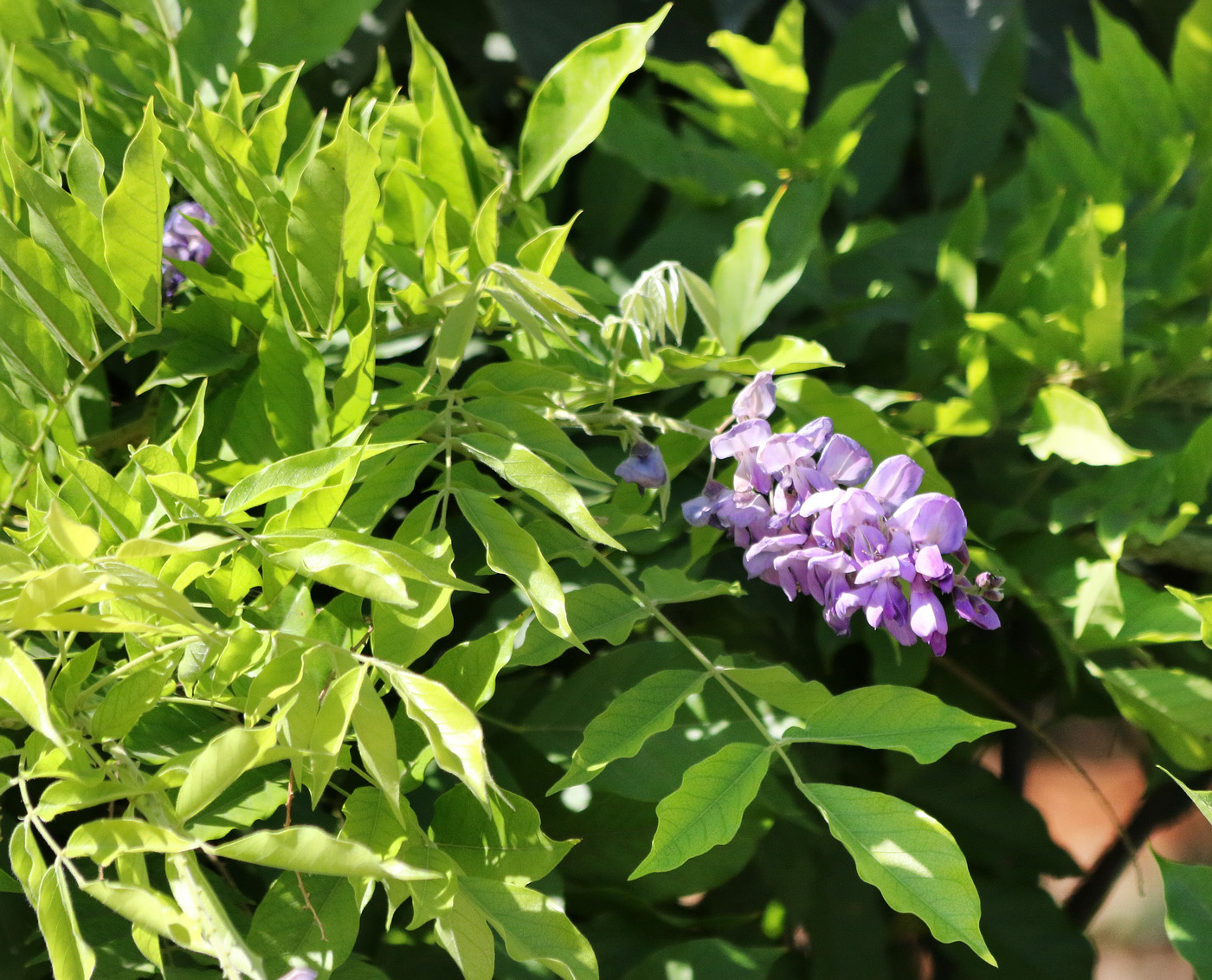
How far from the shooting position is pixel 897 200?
1205mm

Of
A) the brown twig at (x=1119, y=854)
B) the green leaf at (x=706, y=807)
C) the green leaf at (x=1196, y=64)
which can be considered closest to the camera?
the green leaf at (x=706, y=807)

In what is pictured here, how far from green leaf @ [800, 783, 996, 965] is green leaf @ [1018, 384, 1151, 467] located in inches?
11.0

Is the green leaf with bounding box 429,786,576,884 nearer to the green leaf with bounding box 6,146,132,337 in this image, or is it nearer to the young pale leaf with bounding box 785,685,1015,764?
the young pale leaf with bounding box 785,685,1015,764

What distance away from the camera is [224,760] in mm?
369

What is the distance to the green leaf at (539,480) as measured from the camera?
454 millimetres

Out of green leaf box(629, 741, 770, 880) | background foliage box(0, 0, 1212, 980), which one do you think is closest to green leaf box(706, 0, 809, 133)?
background foliage box(0, 0, 1212, 980)

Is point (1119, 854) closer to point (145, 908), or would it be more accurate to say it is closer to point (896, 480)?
point (896, 480)

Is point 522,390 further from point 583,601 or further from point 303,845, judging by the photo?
point 303,845

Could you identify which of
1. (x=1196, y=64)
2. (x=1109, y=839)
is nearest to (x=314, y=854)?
(x=1196, y=64)

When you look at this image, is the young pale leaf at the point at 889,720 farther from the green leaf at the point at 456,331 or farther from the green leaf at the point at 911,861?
the green leaf at the point at 456,331

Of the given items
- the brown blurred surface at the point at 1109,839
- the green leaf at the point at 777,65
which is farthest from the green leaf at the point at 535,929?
the brown blurred surface at the point at 1109,839

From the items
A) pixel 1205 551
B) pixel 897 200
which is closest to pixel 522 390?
pixel 1205 551

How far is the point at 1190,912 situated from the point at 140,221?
0.63 m

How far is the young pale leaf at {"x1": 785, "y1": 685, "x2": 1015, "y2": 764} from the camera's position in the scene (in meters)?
0.48
